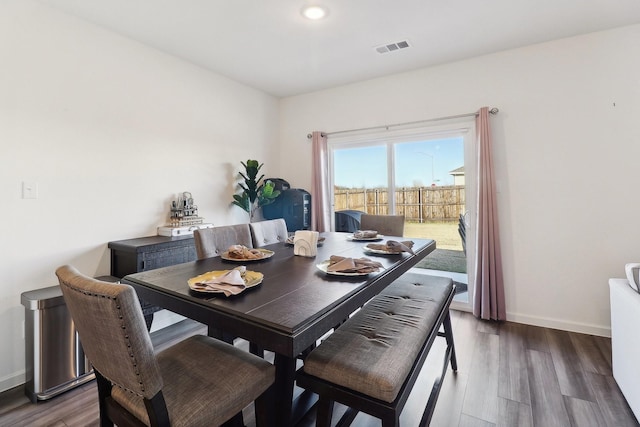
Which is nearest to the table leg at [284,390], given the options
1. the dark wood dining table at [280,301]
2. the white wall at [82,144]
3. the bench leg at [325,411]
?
the dark wood dining table at [280,301]

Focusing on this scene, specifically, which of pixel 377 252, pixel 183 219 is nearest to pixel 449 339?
pixel 377 252

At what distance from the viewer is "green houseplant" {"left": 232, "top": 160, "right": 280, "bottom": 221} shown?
372 centimetres

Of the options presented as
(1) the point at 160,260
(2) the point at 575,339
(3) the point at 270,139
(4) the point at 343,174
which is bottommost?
(2) the point at 575,339

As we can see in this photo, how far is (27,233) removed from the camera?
6.97 ft

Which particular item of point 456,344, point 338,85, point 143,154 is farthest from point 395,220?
point 143,154

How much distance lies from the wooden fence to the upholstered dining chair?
2836 mm

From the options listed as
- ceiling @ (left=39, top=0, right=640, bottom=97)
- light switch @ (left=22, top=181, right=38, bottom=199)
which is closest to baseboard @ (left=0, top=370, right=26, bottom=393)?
light switch @ (left=22, top=181, right=38, bottom=199)

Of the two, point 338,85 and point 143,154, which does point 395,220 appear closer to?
point 338,85

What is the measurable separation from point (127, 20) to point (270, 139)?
2102mm

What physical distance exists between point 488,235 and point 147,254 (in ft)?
10.1

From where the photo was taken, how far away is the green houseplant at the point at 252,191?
3717 mm

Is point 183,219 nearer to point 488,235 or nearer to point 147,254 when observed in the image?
point 147,254

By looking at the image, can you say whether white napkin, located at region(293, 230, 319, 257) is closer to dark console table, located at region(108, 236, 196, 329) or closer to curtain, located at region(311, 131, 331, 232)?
dark console table, located at region(108, 236, 196, 329)

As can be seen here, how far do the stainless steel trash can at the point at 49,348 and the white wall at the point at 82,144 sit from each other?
27 cm
